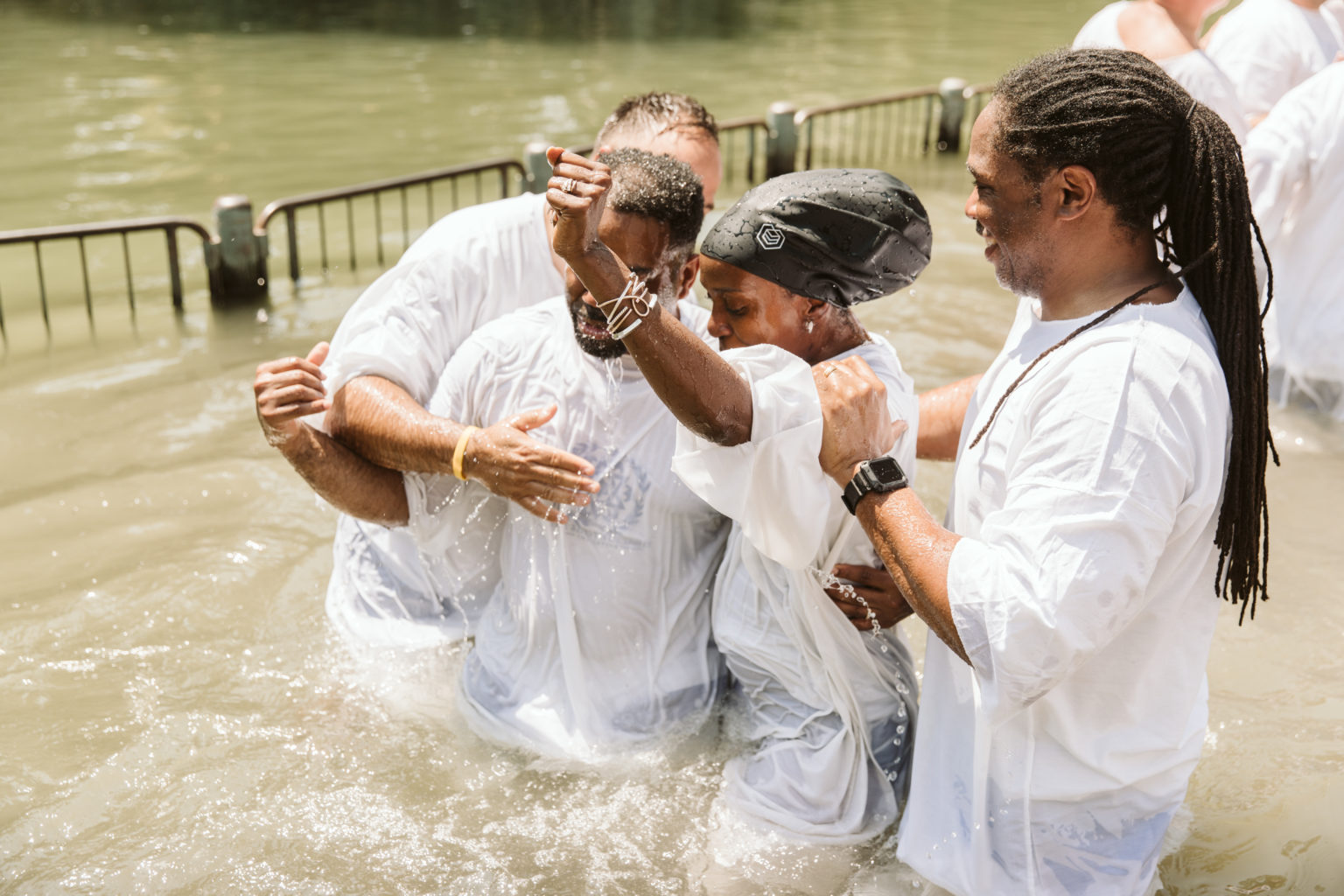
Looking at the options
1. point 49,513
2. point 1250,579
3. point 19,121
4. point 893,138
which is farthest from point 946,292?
point 19,121

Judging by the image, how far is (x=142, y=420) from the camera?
249 inches

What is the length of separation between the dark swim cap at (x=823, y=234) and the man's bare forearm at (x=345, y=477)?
4.41ft

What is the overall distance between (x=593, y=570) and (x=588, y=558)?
0.11 feet

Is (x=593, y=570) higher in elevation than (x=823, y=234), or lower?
lower

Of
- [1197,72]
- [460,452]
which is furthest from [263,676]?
[1197,72]

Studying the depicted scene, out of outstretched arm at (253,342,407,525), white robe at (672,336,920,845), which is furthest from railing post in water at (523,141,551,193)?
A: white robe at (672,336,920,845)

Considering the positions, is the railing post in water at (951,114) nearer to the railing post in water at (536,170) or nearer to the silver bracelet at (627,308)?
the railing post in water at (536,170)

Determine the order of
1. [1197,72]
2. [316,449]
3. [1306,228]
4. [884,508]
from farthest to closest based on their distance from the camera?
1. [1306,228]
2. [1197,72]
3. [316,449]
4. [884,508]

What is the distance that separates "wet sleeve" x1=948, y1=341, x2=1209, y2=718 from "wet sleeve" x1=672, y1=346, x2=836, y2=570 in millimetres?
372

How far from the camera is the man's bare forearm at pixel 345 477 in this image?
3.39 meters

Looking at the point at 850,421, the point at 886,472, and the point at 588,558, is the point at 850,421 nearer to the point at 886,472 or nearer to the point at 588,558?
the point at 886,472

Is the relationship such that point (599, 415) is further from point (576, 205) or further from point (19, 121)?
point (19, 121)

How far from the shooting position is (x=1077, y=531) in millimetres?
2049

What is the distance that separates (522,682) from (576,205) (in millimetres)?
1573
